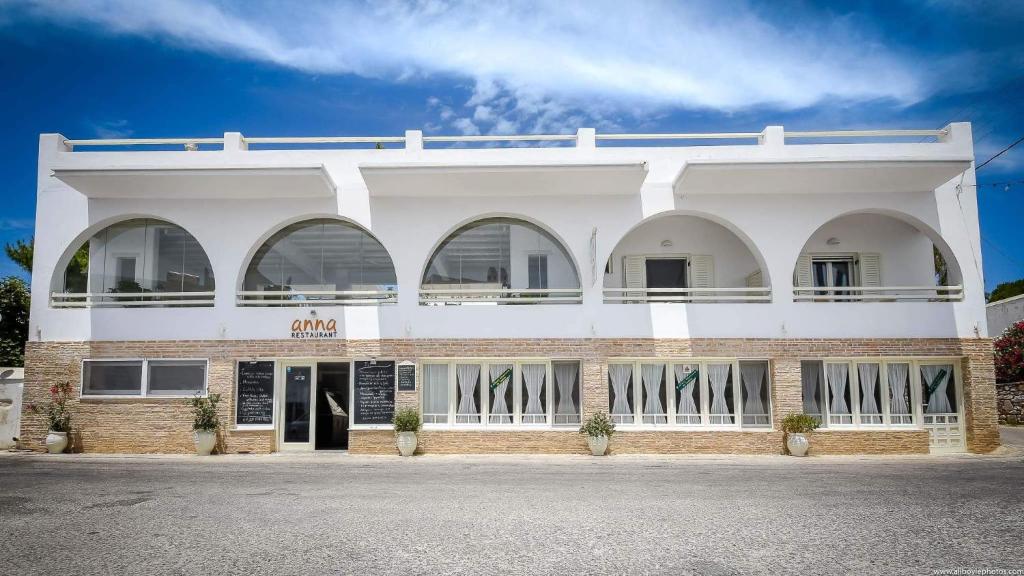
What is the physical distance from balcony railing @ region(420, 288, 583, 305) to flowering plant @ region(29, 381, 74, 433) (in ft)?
25.2

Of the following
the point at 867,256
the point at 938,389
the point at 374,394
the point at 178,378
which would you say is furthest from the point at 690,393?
the point at 178,378

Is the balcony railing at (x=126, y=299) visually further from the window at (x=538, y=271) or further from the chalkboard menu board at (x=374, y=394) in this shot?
the window at (x=538, y=271)

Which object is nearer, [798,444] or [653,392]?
[798,444]

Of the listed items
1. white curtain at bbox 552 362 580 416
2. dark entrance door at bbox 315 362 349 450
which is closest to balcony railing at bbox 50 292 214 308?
dark entrance door at bbox 315 362 349 450

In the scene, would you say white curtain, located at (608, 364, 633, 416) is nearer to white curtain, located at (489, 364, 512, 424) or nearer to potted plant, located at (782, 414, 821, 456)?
white curtain, located at (489, 364, 512, 424)

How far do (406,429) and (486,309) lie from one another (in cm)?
296

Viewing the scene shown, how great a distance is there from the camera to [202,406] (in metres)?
13.7

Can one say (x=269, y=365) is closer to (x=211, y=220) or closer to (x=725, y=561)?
(x=211, y=220)

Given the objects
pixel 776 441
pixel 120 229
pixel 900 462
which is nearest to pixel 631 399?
pixel 776 441

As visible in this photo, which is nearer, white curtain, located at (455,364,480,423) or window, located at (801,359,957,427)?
window, located at (801,359,957,427)

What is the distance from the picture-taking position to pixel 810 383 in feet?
46.2

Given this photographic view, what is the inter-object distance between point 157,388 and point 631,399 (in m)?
10.1

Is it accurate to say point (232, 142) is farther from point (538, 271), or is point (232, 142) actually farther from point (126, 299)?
point (538, 271)

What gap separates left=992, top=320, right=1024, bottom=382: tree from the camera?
18.0m
